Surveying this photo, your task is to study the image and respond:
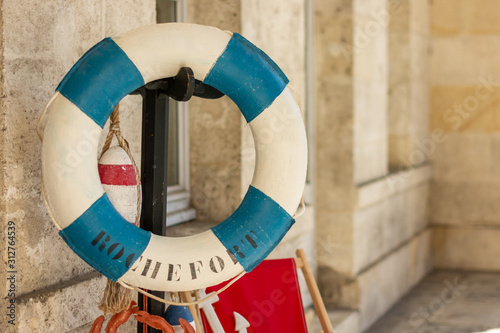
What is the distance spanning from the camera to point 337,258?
13.5 ft

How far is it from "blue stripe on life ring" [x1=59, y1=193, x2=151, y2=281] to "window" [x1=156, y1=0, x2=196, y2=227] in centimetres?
129

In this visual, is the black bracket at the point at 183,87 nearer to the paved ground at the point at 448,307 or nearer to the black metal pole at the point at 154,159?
the black metal pole at the point at 154,159

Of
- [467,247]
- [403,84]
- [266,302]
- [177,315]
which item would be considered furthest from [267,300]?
[467,247]

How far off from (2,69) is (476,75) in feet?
16.2

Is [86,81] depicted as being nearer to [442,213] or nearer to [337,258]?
[337,258]

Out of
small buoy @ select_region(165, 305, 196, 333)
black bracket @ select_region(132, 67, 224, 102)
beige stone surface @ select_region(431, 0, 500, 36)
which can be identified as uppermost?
beige stone surface @ select_region(431, 0, 500, 36)

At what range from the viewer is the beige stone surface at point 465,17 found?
5.88m

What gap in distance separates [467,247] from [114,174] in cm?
485

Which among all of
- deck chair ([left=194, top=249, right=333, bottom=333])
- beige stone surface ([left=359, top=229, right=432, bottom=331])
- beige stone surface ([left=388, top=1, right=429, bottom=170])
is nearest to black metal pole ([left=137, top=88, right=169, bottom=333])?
deck chair ([left=194, top=249, right=333, bottom=333])

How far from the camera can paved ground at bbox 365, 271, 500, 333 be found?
4.34 meters

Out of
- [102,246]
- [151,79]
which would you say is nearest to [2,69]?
[151,79]

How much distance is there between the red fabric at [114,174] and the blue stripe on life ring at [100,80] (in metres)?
0.12

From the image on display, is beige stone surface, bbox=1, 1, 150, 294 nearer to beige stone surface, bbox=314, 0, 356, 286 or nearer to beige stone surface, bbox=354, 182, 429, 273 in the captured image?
beige stone surface, bbox=314, 0, 356, 286

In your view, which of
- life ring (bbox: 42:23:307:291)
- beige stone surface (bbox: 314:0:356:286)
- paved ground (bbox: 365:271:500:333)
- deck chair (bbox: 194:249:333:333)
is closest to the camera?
life ring (bbox: 42:23:307:291)
